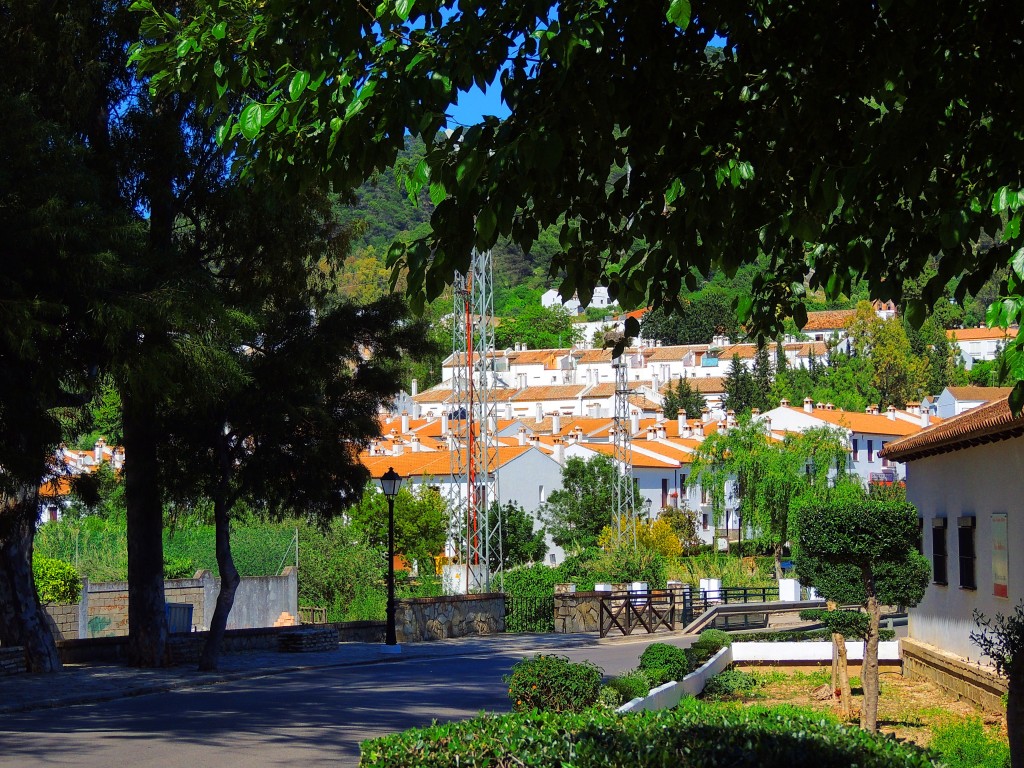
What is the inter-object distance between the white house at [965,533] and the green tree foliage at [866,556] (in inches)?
48.7

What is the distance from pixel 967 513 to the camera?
17547 millimetres

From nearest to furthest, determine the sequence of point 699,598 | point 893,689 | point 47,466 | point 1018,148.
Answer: point 1018,148 < point 47,466 < point 893,689 < point 699,598

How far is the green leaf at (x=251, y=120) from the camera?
19.9 feet

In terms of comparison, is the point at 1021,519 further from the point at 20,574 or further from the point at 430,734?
the point at 20,574

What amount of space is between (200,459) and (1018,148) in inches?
711

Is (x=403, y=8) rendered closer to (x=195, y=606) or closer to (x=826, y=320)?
(x=195, y=606)

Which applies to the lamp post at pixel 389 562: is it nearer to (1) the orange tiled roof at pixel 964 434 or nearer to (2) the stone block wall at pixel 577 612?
(2) the stone block wall at pixel 577 612

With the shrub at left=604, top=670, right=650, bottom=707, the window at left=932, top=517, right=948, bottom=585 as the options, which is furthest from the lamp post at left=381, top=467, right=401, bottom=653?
the shrub at left=604, top=670, right=650, bottom=707

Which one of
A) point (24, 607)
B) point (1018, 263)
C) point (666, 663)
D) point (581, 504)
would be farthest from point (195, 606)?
point (581, 504)

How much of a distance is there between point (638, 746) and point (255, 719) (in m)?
8.99

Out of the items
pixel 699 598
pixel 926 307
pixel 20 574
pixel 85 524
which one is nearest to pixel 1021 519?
pixel 926 307

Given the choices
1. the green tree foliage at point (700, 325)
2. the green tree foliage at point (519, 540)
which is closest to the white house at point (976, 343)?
the green tree foliage at point (700, 325)

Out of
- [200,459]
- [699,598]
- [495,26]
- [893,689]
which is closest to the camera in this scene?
[495,26]

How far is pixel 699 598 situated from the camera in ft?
140
